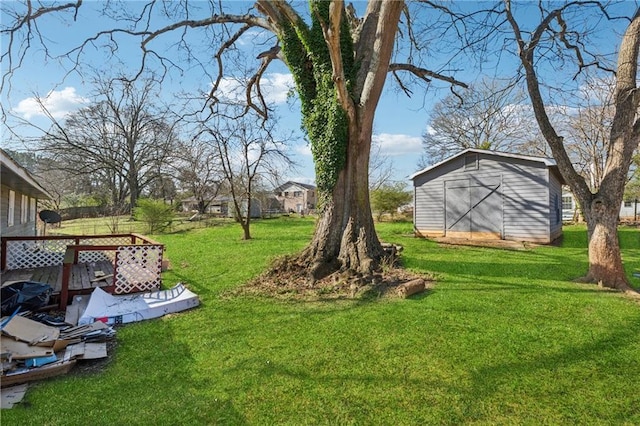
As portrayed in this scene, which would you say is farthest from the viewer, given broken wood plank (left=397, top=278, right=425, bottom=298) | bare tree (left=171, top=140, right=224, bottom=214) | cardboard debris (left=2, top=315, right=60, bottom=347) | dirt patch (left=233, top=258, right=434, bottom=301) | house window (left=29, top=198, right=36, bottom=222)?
bare tree (left=171, top=140, right=224, bottom=214)

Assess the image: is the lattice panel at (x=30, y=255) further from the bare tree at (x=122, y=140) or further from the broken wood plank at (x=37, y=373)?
the bare tree at (x=122, y=140)

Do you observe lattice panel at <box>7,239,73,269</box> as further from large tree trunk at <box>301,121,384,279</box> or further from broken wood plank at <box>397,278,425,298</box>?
broken wood plank at <box>397,278,425,298</box>

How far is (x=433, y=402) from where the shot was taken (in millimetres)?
2613

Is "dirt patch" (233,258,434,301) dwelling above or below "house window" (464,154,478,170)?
below

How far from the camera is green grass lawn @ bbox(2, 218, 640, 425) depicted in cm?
251

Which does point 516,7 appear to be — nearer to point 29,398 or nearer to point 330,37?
point 330,37

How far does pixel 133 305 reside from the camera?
5234 millimetres

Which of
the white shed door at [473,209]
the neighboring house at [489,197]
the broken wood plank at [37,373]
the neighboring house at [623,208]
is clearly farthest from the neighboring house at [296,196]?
the broken wood plank at [37,373]

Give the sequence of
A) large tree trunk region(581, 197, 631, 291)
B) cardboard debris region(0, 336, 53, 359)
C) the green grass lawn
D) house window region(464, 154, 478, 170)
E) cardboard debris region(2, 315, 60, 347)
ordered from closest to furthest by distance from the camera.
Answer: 1. the green grass lawn
2. cardboard debris region(0, 336, 53, 359)
3. cardboard debris region(2, 315, 60, 347)
4. large tree trunk region(581, 197, 631, 291)
5. house window region(464, 154, 478, 170)

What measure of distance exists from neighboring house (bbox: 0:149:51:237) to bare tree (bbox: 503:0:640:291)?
28.1ft

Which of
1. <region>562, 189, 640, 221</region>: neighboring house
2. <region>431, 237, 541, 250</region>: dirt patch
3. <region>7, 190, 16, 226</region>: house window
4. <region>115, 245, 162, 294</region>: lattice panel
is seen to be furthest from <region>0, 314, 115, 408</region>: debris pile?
<region>562, 189, 640, 221</region>: neighboring house

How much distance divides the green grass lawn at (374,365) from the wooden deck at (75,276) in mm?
2294

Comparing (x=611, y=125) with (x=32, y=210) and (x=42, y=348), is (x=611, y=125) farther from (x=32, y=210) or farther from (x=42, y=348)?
(x=32, y=210)

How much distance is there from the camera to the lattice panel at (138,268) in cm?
609
